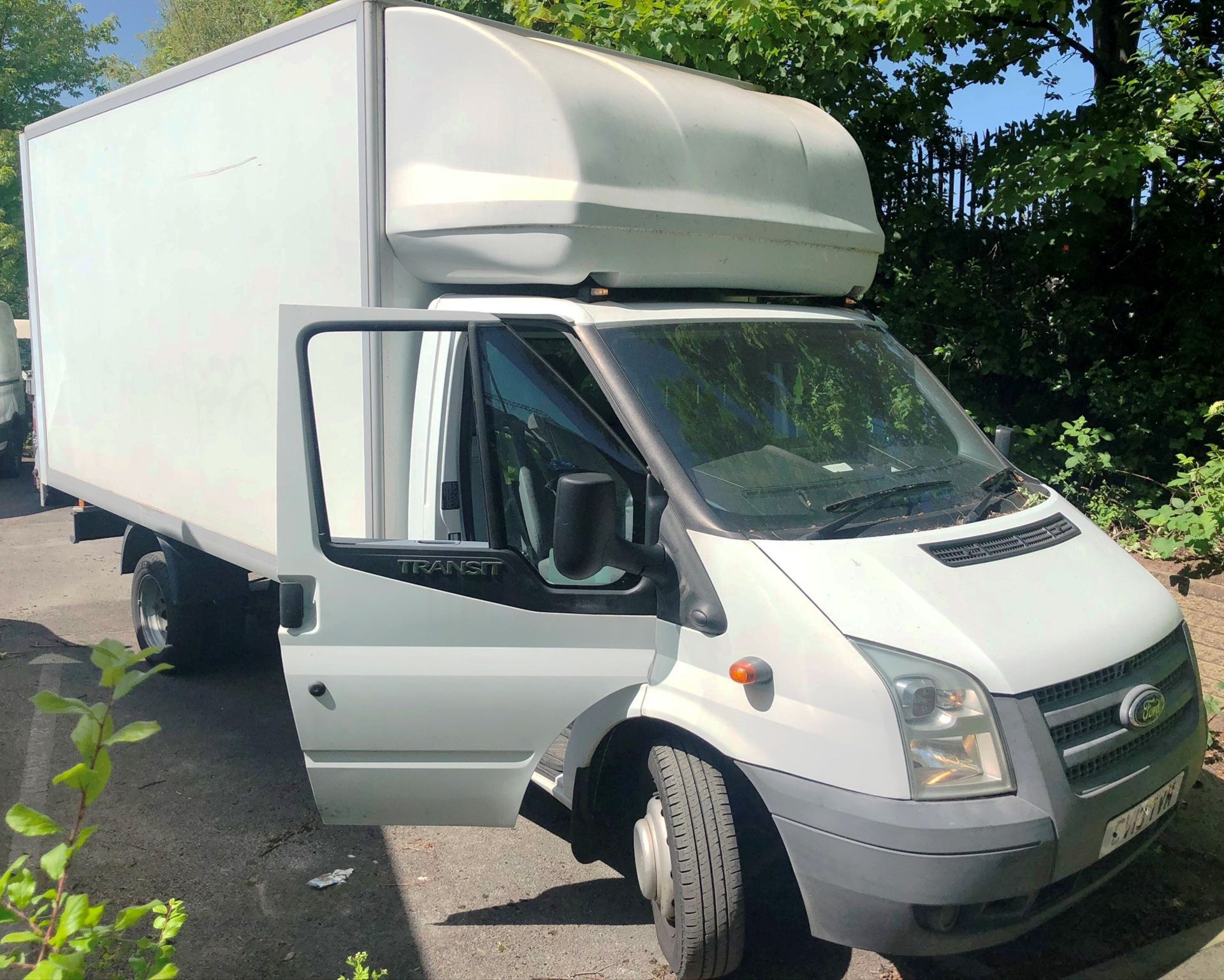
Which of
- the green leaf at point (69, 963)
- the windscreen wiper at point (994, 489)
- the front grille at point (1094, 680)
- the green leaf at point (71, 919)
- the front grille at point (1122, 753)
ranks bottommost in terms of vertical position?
the front grille at point (1122, 753)

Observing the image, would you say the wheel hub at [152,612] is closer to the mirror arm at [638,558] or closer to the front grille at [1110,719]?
the mirror arm at [638,558]

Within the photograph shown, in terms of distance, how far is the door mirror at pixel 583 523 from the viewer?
2824 millimetres

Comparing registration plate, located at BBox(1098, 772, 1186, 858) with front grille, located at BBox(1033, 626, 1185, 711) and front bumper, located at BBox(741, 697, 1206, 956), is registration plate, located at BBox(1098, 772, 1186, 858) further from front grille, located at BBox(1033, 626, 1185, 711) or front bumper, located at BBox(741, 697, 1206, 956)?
front grille, located at BBox(1033, 626, 1185, 711)

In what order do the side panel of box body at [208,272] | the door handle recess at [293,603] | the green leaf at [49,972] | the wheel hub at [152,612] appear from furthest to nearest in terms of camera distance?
the wheel hub at [152,612] → the side panel of box body at [208,272] → the door handle recess at [293,603] → the green leaf at [49,972]

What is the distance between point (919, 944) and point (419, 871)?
199 cm

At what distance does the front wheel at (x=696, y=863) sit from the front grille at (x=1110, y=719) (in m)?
0.94

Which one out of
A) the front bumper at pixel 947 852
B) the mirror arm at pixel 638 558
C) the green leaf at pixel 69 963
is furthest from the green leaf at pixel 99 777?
the front bumper at pixel 947 852

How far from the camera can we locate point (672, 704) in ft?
10.4

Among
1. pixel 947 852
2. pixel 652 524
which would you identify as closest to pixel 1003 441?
pixel 652 524

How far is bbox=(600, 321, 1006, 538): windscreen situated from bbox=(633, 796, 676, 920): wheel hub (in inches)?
37.4

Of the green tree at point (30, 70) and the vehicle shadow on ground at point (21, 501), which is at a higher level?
the green tree at point (30, 70)

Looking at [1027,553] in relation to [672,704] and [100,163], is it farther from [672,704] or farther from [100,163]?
[100,163]

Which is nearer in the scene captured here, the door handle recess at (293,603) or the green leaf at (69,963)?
the green leaf at (69,963)

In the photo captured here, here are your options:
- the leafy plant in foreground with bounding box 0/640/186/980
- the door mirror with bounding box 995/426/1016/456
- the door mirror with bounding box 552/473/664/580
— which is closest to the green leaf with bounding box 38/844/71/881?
the leafy plant in foreground with bounding box 0/640/186/980
